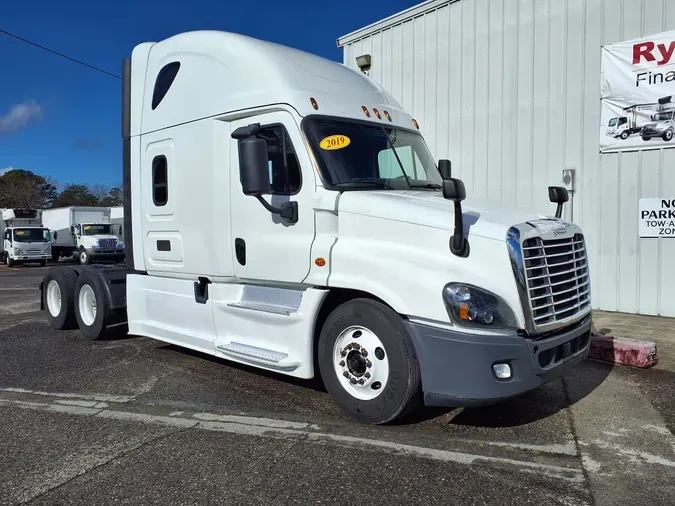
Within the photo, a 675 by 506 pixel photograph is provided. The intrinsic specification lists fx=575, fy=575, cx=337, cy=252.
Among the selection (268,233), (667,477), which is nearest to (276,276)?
(268,233)

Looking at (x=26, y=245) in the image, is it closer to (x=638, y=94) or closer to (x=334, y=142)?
(x=638, y=94)

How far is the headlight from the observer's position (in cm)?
399

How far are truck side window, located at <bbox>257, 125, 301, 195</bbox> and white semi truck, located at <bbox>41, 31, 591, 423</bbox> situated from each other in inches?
0.6

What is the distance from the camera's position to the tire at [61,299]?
8489 mm

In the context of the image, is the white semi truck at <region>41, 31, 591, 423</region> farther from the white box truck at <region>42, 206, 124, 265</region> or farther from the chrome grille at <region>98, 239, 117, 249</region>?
the chrome grille at <region>98, 239, 117, 249</region>

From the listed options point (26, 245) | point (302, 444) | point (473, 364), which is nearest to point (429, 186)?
point (473, 364)

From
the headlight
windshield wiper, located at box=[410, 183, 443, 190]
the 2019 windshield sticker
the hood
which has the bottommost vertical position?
the headlight

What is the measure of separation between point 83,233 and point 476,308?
30.3 metres

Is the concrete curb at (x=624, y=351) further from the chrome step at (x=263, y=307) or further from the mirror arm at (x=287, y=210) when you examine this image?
the mirror arm at (x=287, y=210)

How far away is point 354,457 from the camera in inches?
156

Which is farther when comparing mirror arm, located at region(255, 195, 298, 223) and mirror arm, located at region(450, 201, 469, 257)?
mirror arm, located at region(255, 195, 298, 223)

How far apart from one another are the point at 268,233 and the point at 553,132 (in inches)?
268

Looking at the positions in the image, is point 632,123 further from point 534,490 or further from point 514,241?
point 534,490

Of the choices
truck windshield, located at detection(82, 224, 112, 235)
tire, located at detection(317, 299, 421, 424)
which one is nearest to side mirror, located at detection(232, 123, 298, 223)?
tire, located at detection(317, 299, 421, 424)
